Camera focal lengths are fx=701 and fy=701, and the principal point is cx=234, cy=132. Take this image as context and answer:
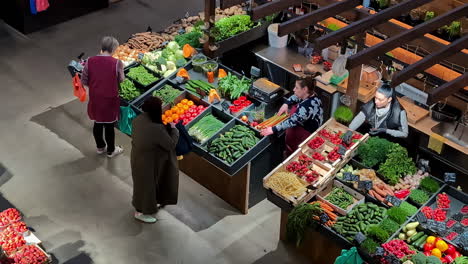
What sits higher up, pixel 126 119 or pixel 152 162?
pixel 152 162

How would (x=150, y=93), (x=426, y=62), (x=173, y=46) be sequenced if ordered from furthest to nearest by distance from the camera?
(x=173, y=46) → (x=150, y=93) → (x=426, y=62)

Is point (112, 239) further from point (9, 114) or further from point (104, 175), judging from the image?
point (9, 114)

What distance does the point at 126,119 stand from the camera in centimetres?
862

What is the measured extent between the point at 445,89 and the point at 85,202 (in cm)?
448

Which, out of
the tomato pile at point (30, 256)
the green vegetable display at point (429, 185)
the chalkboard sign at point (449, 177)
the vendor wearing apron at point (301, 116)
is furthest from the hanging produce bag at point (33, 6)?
the chalkboard sign at point (449, 177)

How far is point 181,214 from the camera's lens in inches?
319

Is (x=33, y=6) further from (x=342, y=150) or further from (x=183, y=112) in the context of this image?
(x=342, y=150)

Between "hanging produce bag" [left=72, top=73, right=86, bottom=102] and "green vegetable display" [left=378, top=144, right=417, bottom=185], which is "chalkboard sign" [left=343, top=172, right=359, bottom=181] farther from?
"hanging produce bag" [left=72, top=73, right=86, bottom=102]

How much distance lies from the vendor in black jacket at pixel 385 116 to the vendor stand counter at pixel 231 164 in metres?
1.02

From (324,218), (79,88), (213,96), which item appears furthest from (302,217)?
(79,88)

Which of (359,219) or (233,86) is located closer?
(359,219)

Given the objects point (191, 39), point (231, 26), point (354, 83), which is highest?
point (354, 83)

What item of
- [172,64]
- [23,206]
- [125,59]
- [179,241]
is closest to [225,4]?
[172,64]

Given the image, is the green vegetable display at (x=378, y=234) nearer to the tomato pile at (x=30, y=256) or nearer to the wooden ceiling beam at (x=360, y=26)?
the wooden ceiling beam at (x=360, y=26)
